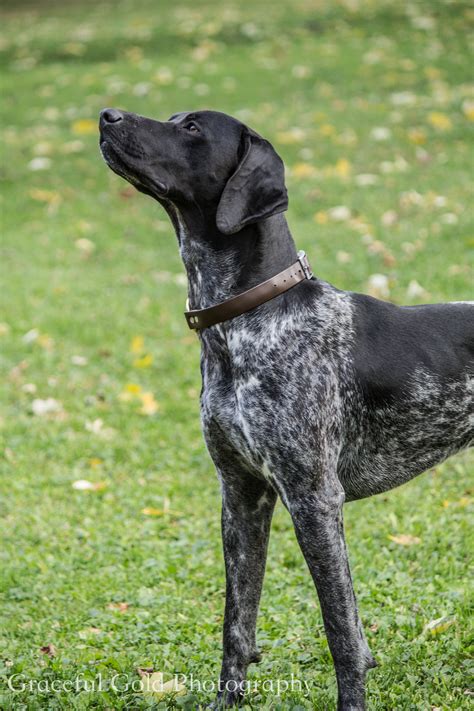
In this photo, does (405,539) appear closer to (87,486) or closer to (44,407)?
(87,486)

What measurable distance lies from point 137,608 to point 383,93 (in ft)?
33.9

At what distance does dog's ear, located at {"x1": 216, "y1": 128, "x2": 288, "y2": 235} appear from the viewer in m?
3.48

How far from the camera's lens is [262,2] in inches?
807

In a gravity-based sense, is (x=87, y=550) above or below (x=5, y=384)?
below

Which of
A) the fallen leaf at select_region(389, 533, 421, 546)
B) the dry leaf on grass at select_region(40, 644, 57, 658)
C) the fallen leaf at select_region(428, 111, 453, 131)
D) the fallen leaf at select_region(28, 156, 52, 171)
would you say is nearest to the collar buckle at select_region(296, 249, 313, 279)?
the fallen leaf at select_region(389, 533, 421, 546)

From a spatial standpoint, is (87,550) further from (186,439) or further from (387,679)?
(387,679)

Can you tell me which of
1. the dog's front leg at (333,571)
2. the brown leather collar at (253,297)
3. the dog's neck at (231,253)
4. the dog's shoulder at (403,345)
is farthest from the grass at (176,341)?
the dog's neck at (231,253)

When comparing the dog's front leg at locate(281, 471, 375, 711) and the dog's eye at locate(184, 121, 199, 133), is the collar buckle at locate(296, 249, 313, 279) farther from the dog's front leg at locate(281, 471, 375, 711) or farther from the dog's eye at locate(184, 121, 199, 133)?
the dog's front leg at locate(281, 471, 375, 711)

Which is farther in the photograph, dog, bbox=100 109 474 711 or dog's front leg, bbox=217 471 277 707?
dog's front leg, bbox=217 471 277 707

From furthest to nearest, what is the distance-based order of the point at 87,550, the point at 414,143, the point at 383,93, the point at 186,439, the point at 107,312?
the point at 383,93 < the point at 414,143 < the point at 107,312 < the point at 186,439 < the point at 87,550

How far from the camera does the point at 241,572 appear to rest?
395 cm

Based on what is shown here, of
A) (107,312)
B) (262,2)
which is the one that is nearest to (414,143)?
(107,312)

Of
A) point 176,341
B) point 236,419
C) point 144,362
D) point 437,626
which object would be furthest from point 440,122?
point 236,419

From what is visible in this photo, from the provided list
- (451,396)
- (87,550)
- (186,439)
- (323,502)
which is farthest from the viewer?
(186,439)
